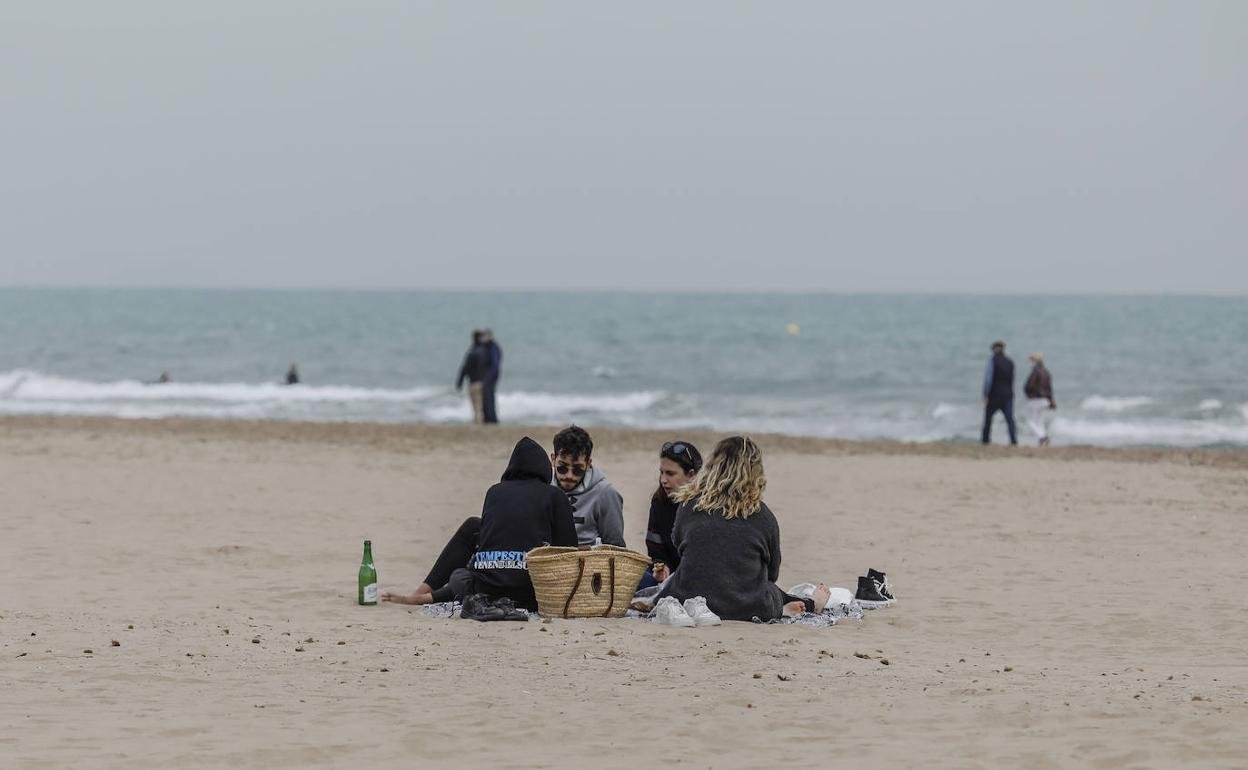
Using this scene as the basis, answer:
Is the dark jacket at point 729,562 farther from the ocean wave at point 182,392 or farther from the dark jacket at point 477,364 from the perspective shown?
the ocean wave at point 182,392

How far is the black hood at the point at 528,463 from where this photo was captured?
25.7ft

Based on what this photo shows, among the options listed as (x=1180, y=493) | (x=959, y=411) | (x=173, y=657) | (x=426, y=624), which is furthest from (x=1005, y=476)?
(x=959, y=411)

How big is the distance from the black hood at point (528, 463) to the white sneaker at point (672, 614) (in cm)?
97

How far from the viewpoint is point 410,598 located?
8305 millimetres

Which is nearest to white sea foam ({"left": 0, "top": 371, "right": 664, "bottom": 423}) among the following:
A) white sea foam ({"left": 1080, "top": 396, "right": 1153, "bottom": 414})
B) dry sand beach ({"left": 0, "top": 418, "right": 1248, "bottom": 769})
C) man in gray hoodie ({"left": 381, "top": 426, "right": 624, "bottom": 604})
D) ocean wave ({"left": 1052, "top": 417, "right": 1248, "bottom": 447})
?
ocean wave ({"left": 1052, "top": 417, "right": 1248, "bottom": 447})

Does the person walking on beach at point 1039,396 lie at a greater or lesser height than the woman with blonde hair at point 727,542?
greater

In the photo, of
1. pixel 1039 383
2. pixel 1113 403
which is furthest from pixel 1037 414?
pixel 1113 403

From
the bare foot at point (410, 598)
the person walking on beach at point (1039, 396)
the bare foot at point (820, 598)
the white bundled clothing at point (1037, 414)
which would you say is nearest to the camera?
the bare foot at point (820, 598)

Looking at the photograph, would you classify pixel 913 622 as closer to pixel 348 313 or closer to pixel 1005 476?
pixel 1005 476

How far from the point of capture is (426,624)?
785 centimetres

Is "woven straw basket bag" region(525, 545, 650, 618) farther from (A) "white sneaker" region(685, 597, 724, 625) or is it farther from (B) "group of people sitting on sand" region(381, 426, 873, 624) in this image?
(A) "white sneaker" region(685, 597, 724, 625)

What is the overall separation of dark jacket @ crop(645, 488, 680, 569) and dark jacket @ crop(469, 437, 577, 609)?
73 centimetres

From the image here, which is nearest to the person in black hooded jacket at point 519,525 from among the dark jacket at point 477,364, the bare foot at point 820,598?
the bare foot at point 820,598

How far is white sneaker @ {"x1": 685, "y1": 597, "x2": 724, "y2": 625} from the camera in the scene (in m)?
7.68
